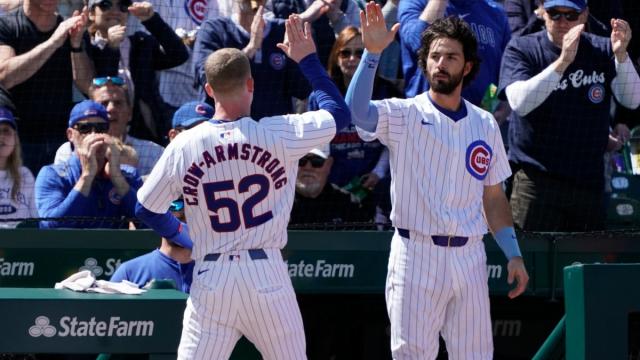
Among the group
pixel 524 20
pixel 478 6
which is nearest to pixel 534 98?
pixel 478 6

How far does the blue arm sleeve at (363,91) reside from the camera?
4414 millimetres

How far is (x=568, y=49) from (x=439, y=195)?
6.34ft

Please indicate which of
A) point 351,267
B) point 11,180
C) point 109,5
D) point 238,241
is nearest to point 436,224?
point 238,241

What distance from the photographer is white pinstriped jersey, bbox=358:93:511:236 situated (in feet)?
14.8

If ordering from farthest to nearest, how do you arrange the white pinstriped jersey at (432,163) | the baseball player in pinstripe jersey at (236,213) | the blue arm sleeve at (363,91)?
the white pinstriped jersey at (432,163) → the blue arm sleeve at (363,91) → the baseball player in pinstripe jersey at (236,213)

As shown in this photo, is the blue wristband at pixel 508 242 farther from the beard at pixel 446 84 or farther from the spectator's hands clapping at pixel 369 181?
the spectator's hands clapping at pixel 369 181

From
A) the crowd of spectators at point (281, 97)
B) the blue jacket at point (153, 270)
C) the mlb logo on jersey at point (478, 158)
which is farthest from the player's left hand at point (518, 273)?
the crowd of spectators at point (281, 97)

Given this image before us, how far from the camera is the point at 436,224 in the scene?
14.7 feet

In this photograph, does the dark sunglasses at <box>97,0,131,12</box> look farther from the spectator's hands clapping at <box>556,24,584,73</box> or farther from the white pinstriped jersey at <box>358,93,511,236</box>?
the white pinstriped jersey at <box>358,93,511,236</box>

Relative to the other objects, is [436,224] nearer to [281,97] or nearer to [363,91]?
[363,91]

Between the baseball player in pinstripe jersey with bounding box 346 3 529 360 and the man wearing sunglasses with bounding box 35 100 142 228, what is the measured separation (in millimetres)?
1797

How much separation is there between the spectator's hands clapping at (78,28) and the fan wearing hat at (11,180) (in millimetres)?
646

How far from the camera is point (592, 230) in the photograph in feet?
20.8

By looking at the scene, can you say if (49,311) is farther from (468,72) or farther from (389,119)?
(468,72)
